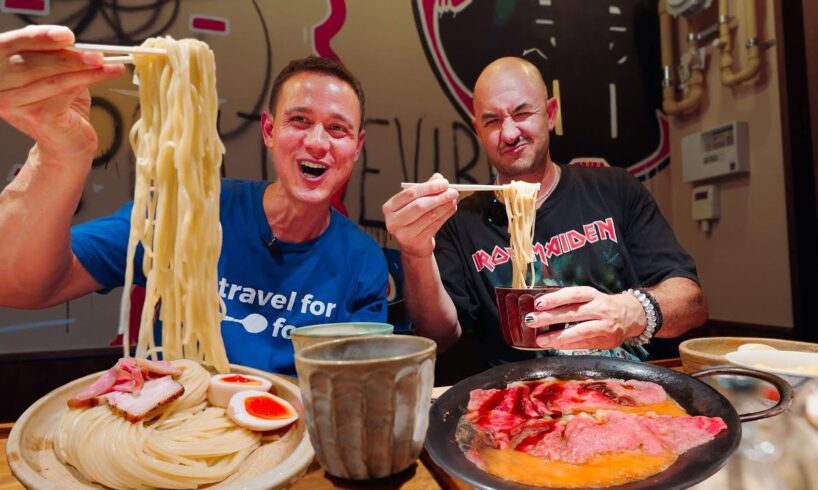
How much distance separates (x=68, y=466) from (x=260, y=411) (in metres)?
0.29

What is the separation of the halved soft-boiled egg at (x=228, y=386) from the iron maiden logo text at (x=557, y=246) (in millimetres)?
1435

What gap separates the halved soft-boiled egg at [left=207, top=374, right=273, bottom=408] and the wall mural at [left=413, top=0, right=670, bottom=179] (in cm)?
287

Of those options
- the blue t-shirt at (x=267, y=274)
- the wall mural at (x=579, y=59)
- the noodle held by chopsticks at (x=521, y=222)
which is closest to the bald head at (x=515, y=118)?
the noodle held by chopsticks at (x=521, y=222)

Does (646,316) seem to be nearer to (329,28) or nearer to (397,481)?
(397,481)

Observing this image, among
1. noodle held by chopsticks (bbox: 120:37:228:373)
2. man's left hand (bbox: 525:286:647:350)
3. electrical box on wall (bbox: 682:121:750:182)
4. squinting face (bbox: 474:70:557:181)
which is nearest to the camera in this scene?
noodle held by chopsticks (bbox: 120:37:228:373)

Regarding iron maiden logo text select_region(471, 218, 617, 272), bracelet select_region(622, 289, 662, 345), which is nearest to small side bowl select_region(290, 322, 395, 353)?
bracelet select_region(622, 289, 662, 345)

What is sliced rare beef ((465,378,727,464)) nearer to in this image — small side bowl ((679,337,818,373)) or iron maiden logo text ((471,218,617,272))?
small side bowl ((679,337,818,373))

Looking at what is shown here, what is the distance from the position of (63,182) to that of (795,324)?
354cm

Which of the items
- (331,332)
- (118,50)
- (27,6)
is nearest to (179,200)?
(118,50)

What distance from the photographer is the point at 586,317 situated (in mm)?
1473

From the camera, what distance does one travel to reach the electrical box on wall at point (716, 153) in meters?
3.27

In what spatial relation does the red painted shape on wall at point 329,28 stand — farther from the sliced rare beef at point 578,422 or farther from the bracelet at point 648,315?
the sliced rare beef at point 578,422

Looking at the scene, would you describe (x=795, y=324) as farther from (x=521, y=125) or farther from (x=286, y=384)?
(x=286, y=384)

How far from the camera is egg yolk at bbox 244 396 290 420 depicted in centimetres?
90
